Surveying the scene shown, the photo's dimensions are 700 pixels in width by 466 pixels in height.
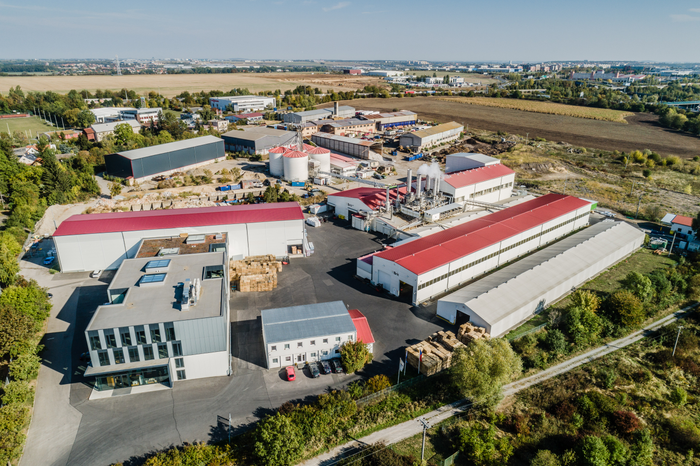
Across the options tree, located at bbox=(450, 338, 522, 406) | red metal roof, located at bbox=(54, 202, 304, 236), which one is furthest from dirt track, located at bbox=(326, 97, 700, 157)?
tree, located at bbox=(450, 338, 522, 406)

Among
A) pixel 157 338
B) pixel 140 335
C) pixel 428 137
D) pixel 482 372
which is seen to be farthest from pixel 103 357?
pixel 428 137

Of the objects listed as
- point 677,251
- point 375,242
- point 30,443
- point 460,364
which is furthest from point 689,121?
point 30,443

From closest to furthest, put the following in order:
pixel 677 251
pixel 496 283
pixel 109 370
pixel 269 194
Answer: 1. pixel 109 370
2. pixel 496 283
3. pixel 677 251
4. pixel 269 194

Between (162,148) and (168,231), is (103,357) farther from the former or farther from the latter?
(162,148)

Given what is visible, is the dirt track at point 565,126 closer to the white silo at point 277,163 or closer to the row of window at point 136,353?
the white silo at point 277,163

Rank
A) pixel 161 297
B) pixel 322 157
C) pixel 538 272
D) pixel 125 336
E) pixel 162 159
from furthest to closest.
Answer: pixel 322 157 < pixel 162 159 < pixel 538 272 < pixel 161 297 < pixel 125 336

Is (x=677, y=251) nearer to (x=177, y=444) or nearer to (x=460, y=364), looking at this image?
(x=460, y=364)
